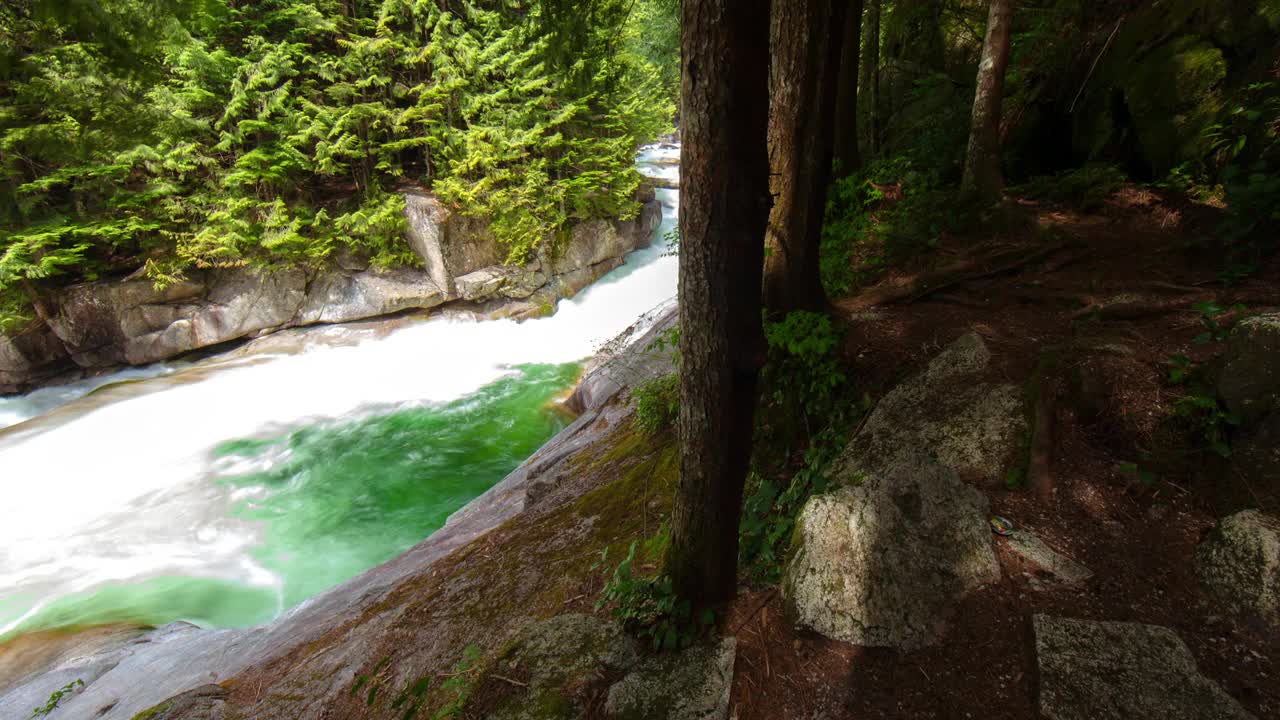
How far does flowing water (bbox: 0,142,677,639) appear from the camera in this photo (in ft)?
23.0

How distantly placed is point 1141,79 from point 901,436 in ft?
16.6

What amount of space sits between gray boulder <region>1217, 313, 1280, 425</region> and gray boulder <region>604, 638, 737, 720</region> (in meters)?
2.66

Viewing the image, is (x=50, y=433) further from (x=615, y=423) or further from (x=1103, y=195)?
(x=1103, y=195)

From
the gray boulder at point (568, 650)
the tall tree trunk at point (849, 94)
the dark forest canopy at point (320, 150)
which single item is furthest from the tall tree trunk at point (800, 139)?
the dark forest canopy at point (320, 150)

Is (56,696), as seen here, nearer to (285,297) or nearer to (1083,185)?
(1083,185)

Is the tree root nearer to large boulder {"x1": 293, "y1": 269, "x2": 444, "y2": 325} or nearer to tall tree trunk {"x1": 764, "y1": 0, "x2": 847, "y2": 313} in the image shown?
tall tree trunk {"x1": 764, "y1": 0, "x2": 847, "y2": 313}

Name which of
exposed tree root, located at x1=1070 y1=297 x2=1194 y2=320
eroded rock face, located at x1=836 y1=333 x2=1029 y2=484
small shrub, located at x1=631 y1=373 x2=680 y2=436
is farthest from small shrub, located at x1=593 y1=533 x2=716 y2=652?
exposed tree root, located at x1=1070 y1=297 x2=1194 y2=320

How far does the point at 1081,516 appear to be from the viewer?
2516 millimetres

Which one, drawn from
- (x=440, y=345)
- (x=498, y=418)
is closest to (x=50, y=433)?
(x=440, y=345)

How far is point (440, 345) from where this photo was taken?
45.8 ft

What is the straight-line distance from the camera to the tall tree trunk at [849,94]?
5691 mm

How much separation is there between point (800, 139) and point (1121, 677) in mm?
3463

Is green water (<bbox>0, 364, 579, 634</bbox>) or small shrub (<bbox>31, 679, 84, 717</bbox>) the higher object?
small shrub (<bbox>31, 679, 84, 717</bbox>)

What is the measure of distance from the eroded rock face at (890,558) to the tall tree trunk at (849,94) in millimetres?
4453
